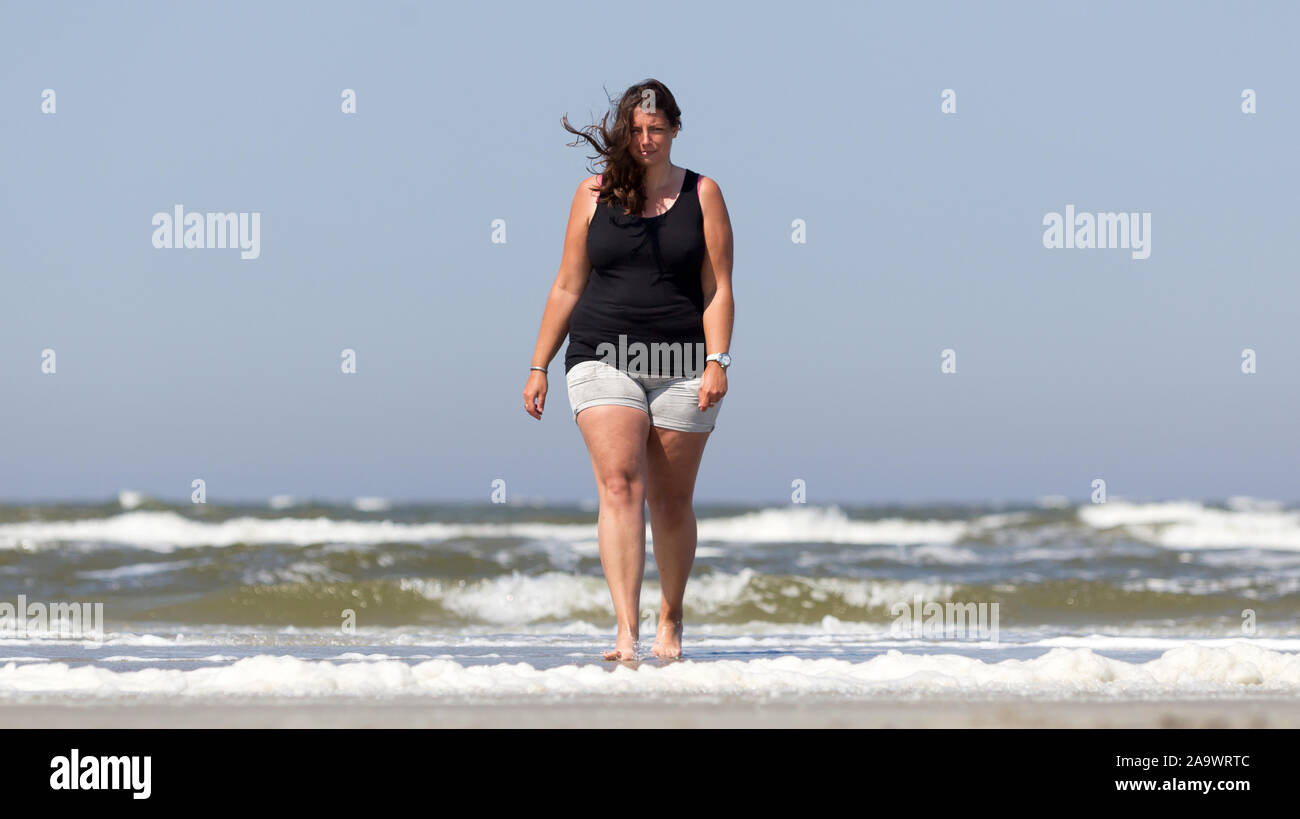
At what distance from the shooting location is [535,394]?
400 centimetres

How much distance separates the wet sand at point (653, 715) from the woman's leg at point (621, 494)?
4.15ft

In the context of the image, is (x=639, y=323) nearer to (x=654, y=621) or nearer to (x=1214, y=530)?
(x=654, y=621)

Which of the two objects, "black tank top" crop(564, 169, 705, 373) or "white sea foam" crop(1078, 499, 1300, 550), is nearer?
"black tank top" crop(564, 169, 705, 373)

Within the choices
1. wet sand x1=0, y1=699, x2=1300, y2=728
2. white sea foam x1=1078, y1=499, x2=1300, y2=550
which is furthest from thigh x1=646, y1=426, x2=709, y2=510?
white sea foam x1=1078, y1=499, x2=1300, y2=550

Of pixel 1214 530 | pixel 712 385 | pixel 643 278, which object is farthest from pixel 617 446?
pixel 1214 530

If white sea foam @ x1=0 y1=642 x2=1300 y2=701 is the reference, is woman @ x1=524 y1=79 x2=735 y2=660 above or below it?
above

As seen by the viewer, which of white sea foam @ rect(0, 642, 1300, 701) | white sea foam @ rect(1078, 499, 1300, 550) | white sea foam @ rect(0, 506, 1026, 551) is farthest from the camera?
white sea foam @ rect(0, 506, 1026, 551)

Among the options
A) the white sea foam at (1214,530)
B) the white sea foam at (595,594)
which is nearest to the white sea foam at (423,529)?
the white sea foam at (1214,530)

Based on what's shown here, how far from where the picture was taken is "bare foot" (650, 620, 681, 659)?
3.89 metres

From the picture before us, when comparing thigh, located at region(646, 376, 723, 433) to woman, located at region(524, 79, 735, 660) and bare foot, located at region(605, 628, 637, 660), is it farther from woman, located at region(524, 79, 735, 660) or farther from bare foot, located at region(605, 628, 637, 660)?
bare foot, located at region(605, 628, 637, 660)

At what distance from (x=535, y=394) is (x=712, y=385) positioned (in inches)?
21.3
